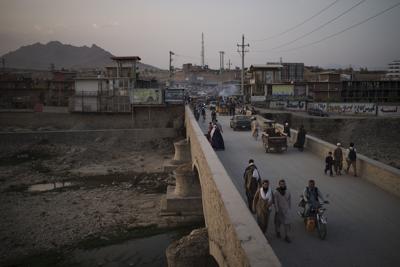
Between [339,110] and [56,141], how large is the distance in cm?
3408

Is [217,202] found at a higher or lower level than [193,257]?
higher

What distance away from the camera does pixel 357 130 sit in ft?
128

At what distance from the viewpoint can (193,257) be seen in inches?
405

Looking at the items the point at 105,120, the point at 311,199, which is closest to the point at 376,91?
the point at 105,120

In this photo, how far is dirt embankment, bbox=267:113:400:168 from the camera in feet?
124

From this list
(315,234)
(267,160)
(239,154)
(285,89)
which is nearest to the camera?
(315,234)

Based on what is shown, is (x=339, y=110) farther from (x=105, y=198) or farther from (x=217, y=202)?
(x=217, y=202)

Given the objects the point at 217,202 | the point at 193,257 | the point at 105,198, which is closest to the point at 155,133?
the point at 105,198

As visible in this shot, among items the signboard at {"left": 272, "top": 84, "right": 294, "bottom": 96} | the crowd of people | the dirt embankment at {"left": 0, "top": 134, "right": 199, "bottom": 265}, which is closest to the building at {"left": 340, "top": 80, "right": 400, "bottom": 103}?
the signboard at {"left": 272, "top": 84, "right": 294, "bottom": 96}

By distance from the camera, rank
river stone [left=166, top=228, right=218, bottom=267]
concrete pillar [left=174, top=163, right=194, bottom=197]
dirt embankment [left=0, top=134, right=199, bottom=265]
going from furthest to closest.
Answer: concrete pillar [left=174, top=163, right=194, bottom=197] → dirt embankment [left=0, top=134, right=199, bottom=265] → river stone [left=166, top=228, right=218, bottom=267]

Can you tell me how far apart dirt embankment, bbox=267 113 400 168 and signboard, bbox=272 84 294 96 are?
12744mm

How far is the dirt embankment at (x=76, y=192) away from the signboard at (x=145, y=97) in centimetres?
978

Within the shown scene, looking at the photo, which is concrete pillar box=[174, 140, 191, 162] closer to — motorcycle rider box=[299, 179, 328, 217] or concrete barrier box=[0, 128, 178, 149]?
concrete barrier box=[0, 128, 178, 149]

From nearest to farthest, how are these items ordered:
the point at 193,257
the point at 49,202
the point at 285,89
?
1. the point at 193,257
2. the point at 49,202
3. the point at 285,89
